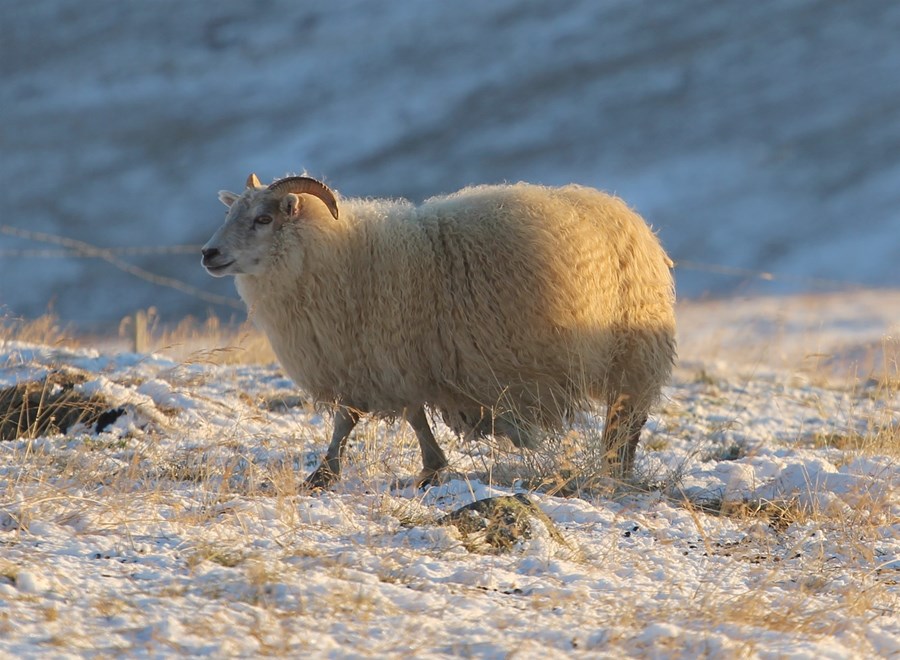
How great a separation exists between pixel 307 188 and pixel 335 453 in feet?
4.91

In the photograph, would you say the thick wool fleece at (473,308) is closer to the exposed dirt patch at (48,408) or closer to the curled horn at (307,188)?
the curled horn at (307,188)

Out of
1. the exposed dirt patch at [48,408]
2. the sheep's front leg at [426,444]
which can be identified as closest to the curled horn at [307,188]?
the sheep's front leg at [426,444]

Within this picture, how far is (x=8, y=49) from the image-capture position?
68438 mm

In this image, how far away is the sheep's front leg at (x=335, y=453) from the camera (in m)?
6.67

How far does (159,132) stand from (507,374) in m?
55.8

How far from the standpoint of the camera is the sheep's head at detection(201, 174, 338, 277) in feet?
23.5

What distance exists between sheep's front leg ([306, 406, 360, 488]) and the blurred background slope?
38.9m

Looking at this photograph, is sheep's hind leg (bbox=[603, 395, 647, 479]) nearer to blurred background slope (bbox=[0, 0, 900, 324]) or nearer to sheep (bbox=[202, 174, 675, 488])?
sheep (bbox=[202, 174, 675, 488])

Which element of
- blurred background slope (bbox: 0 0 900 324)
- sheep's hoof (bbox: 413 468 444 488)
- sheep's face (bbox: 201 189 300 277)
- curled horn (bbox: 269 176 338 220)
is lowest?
sheep's hoof (bbox: 413 468 444 488)

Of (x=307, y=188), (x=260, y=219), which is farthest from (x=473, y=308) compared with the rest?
(x=260, y=219)

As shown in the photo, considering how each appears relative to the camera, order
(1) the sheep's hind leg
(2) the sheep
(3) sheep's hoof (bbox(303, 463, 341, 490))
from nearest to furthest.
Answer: (3) sheep's hoof (bbox(303, 463, 341, 490))
(2) the sheep
(1) the sheep's hind leg

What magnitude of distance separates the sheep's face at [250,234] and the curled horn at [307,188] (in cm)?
5

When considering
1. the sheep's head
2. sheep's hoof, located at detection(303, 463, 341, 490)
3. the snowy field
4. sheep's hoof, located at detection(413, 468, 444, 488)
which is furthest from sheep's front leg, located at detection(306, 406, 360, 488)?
the sheep's head

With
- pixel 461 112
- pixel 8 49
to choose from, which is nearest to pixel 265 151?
pixel 461 112
